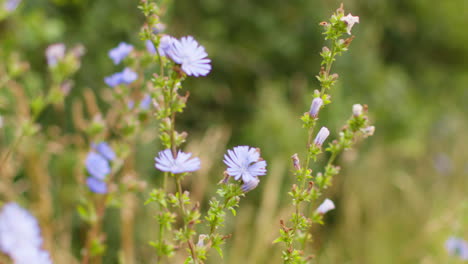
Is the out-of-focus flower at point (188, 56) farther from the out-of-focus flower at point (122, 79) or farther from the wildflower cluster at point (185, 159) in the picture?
the out-of-focus flower at point (122, 79)

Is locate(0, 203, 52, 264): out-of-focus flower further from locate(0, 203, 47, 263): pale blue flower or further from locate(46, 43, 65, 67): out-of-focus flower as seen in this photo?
locate(46, 43, 65, 67): out-of-focus flower

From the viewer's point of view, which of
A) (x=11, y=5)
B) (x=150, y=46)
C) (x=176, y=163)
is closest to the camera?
(x=176, y=163)

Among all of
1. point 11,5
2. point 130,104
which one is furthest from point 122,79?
point 11,5

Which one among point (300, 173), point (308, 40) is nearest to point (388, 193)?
point (308, 40)

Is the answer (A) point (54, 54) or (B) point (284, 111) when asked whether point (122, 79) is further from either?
(B) point (284, 111)

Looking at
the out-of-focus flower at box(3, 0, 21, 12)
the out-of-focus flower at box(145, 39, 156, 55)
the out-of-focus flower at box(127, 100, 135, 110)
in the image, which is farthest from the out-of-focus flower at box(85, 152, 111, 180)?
the out-of-focus flower at box(3, 0, 21, 12)

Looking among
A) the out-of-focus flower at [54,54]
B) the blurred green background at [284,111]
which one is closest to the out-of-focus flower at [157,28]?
the out-of-focus flower at [54,54]

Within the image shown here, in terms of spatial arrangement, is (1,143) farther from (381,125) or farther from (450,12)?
(450,12)
